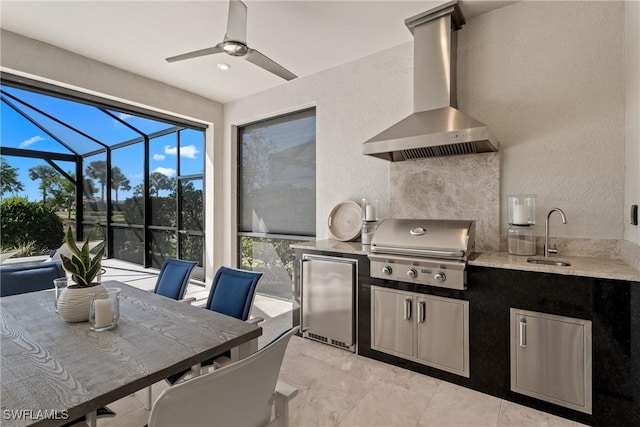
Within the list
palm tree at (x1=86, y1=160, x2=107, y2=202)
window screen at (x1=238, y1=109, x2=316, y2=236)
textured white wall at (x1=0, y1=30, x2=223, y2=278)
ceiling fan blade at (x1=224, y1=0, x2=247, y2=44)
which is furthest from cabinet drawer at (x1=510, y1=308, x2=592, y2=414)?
palm tree at (x1=86, y1=160, x2=107, y2=202)

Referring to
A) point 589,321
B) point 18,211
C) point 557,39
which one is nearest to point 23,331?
point 18,211

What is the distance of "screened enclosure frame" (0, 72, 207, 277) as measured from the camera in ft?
9.83

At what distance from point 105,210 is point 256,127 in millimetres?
2349

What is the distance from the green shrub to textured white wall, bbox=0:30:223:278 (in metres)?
1.32

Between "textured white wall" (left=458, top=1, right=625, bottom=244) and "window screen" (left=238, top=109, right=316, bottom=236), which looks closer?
"textured white wall" (left=458, top=1, right=625, bottom=244)

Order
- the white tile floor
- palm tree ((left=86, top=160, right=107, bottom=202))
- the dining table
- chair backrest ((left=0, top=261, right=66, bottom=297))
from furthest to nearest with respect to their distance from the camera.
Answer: palm tree ((left=86, top=160, right=107, bottom=202)), chair backrest ((left=0, top=261, right=66, bottom=297)), the white tile floor, the dining table

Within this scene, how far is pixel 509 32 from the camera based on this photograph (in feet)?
7.95

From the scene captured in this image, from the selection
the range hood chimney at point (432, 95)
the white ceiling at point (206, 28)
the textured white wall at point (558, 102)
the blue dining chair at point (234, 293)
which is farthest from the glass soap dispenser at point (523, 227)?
the blue dining chair at point (234, 293)

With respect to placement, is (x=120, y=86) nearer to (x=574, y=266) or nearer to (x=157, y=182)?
(x=157, y=182)

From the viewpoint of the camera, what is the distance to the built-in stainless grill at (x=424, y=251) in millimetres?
2092

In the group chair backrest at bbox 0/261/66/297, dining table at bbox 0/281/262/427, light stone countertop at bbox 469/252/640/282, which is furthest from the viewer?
chair backrest at bbox 0/261/66/297

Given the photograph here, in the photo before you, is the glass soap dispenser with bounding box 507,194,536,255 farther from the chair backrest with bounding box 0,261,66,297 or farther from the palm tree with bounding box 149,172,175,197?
the palm tree with bounding box 149,172,175,197

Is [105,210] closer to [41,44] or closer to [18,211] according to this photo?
[18,211]

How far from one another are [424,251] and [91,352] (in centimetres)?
197
